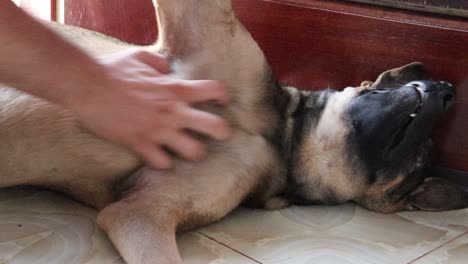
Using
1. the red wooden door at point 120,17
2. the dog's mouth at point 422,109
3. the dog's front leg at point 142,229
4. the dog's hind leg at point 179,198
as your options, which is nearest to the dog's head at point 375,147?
the dog's mouth at point 422,109

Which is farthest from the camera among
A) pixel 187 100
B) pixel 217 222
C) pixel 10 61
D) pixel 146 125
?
pixel 217 222

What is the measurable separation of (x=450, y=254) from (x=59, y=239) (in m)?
0.91

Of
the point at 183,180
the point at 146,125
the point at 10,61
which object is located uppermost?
the point at 10,61

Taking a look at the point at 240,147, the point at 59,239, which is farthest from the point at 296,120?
the point at 59,239

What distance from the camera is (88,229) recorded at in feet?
5.13

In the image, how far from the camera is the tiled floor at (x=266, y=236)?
148 cm

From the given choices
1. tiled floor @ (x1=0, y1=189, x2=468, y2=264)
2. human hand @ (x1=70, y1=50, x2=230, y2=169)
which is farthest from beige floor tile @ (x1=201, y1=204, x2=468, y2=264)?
human hand @ (x1=70, y1=50, x2=230, y2=169)

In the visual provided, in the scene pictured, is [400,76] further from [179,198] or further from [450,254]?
[179,198]

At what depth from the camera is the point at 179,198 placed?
154cm

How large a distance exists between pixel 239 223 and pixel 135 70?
0.47 m

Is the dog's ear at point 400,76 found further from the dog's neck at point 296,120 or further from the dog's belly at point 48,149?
the dog's belly at point 48,149

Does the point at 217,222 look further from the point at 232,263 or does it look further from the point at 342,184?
the point at 342,184

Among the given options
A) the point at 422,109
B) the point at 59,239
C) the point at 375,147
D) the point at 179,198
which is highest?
the point at 422,109

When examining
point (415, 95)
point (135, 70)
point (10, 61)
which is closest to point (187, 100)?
point (135, 70)
